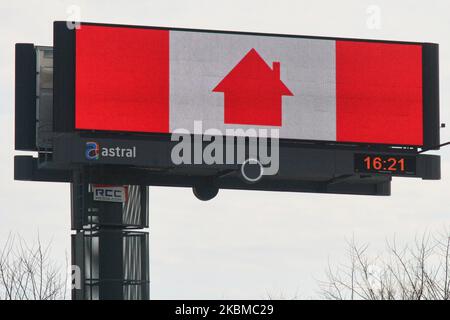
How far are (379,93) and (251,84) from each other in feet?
12.1

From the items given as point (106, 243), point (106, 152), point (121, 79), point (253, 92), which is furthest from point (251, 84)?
point (106, 243)

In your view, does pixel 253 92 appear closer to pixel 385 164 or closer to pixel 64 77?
pixel 385 164

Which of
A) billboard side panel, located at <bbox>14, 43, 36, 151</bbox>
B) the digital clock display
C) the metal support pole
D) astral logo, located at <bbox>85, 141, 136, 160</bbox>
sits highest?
billboard side panel, located at <bbox>14, 43, 36, 151</bbox>

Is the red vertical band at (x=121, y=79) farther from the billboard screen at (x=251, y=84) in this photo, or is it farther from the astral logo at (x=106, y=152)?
the astral logo at (x=106, y=152)

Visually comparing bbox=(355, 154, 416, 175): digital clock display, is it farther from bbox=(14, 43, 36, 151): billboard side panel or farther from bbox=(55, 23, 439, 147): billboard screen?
bbox=(14, 43, 36, 151): billboard side panel

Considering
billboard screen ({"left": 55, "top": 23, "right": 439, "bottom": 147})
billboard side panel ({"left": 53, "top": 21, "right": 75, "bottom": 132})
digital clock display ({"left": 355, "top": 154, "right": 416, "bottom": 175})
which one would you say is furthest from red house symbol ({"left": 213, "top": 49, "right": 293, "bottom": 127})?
billboard side panel ({"left": 53, "top": 21, "right": 75, "bottom": 132})

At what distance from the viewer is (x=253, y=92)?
36219 millimetres

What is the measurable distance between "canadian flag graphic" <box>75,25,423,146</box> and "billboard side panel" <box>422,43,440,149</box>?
0.17 m

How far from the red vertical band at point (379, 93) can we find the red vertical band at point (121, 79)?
493cm

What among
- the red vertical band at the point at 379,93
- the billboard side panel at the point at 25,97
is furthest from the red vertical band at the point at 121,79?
the red vertical band at the point at 379,93

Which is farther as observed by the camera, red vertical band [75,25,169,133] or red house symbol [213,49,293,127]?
red house symbol [213,49,293,127]

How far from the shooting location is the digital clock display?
118 feet
